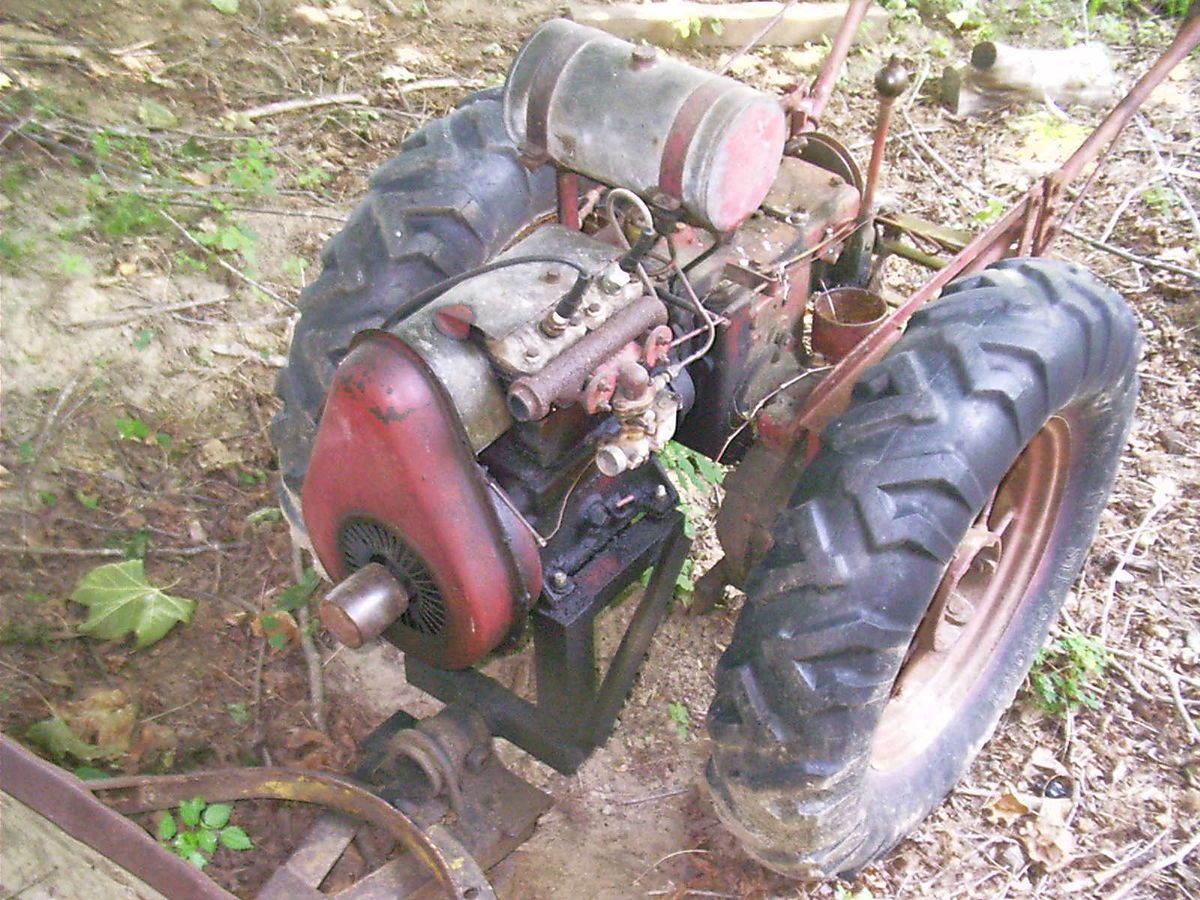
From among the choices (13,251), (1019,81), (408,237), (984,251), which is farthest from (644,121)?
(1019,81)

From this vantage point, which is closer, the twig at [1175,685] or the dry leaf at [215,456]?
the twig at [1175,685]

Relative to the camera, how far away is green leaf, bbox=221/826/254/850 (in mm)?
2742

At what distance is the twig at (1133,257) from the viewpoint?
14.8 ft

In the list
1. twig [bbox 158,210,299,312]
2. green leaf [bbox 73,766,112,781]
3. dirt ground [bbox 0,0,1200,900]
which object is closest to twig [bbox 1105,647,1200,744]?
dirt ground [bbox 0,0,1200,900]

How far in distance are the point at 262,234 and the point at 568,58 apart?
2468 millimetres

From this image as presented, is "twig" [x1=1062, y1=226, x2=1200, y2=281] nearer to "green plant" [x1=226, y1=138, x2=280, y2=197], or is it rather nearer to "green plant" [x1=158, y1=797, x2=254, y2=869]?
"green plant" [x1=226, y1=138, x2=280, y2=197]

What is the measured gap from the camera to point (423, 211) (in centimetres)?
262

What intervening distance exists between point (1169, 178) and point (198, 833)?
4.86 meters

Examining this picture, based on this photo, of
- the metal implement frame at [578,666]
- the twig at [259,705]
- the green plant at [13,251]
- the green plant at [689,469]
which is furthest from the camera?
the green plant at [13,251]

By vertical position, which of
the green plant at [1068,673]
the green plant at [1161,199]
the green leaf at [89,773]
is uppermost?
the green plant at [1161,199]

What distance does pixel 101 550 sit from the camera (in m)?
3.32

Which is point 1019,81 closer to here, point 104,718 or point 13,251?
point 13,251

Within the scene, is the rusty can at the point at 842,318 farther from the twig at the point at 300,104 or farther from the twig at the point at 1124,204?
the twig at the point at 300,104

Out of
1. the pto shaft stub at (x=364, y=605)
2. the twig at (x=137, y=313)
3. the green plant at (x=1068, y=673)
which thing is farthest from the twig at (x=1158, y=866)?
the twig at (x=137, y=313)
